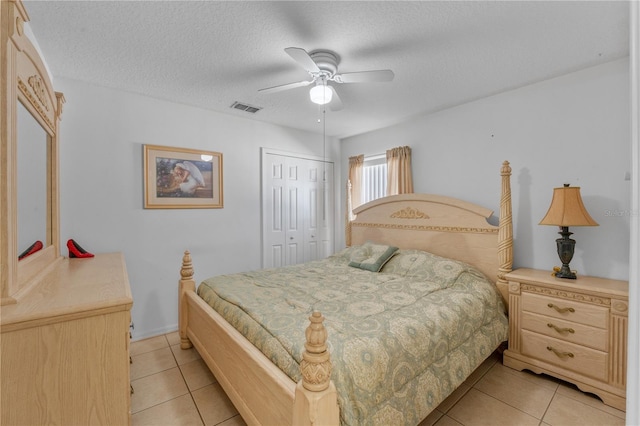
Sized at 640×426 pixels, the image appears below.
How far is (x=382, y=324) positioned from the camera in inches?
67.9

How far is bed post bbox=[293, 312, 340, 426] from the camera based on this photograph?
3.94 ft

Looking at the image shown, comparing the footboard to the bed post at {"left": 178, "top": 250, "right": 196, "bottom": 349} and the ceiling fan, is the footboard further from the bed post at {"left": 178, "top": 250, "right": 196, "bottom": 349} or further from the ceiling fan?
the ceiling fan

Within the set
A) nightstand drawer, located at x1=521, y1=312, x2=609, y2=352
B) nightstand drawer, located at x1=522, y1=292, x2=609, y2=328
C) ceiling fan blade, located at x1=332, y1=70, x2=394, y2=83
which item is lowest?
nightstand drawer, located at x1=521, y1=312, x2=609, y2=352

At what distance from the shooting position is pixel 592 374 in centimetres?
210

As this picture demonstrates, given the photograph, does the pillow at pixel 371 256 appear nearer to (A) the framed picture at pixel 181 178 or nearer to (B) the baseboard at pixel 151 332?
(A) the framed picture at pixel 181 178

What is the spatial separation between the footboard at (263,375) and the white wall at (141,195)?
84cm

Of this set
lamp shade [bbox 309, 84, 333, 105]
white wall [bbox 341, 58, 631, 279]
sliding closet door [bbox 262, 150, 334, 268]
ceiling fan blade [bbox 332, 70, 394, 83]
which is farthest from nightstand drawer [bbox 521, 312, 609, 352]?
sliding closet door [bbox 262, 150, 334, 268]

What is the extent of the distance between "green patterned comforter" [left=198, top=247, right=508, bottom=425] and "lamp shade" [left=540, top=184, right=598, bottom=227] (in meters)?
0.77

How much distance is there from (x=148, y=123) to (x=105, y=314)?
2476mm

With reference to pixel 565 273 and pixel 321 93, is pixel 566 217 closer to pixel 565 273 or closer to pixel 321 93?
pixel 565 273

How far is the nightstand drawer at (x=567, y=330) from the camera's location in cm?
208

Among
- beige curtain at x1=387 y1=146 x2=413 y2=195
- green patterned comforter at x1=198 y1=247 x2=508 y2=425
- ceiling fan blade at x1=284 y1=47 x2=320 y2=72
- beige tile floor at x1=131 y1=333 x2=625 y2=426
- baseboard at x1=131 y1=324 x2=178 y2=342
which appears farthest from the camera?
beige curtain at x1=387 y1=146 x2=413 y2=195

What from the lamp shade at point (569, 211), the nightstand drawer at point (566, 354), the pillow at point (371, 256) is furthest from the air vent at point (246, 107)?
the nightstand drawer at point (566, 354)

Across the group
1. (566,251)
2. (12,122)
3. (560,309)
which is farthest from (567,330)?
(12,122)
